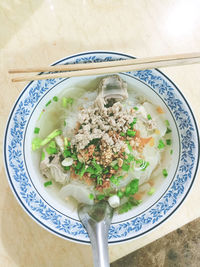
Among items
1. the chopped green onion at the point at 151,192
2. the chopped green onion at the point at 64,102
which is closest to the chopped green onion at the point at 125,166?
the chopped green onion at the point at 151,192

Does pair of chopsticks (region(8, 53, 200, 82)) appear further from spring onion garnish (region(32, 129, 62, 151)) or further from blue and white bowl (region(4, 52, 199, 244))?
spring onion garnish (region(32, 129, 62, 151))

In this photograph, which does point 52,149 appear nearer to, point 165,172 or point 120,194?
point 120,194

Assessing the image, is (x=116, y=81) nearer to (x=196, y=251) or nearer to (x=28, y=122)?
(x=28, y=122)

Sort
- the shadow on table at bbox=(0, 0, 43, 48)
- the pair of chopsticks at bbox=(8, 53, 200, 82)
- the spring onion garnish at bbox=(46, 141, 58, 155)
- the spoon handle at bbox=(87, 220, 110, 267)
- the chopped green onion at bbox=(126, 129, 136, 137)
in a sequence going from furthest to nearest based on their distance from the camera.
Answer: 1. the shadow on table at bbox=(0, 0, 43, 48)
2. the spring onion garnish at bbox=(46, 141, 58, 155)
3. the chopped green onion at bbox=(126, 129, 136, 137)
4. the pair of chopsticks at bbox=(8, 53, 200, 82)
5. the spoon handle at bbox=(87, 220, 110, 267)

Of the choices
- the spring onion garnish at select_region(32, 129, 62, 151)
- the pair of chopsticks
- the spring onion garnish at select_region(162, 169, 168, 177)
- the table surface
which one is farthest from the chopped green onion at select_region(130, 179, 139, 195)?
the pair of chopsticks

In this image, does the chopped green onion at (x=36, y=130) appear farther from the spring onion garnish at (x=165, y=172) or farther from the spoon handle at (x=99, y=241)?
the spring onion garnish at (x=165, y=172)

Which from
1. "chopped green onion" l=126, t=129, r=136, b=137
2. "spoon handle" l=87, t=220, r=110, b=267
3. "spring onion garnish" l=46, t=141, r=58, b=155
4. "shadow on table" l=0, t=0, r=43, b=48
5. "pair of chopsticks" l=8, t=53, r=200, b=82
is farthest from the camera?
"shadow on table" l=0, t=0, r=43, b=48

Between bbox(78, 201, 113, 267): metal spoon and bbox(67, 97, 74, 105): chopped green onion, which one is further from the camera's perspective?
bbox(67, 97, 74, 105): chopped green onion
